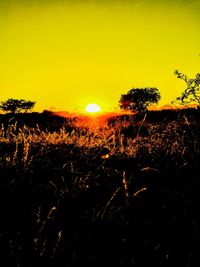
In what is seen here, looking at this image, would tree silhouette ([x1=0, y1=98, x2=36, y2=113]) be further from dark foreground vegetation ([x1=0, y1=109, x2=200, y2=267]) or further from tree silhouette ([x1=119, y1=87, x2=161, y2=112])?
dark foreground vegetation ([x1=0, y1=109, x2=200, y2=267])

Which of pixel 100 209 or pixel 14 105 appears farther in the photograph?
pixel 14 105

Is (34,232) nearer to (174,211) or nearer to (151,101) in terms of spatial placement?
(174,211)

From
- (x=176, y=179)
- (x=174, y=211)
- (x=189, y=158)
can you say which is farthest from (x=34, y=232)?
(x=189, y=158)

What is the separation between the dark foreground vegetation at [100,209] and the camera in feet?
9.37

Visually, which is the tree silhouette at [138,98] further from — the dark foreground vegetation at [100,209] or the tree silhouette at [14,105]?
the dark foreground vegetation at [100,209]

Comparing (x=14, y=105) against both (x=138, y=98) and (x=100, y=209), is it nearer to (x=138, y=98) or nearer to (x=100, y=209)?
(x=138, y=98)

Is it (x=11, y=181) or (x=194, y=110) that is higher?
(x=194, y=110)

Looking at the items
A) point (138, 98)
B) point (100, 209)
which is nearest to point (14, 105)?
point (138, 98)

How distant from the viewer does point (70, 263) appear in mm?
2740

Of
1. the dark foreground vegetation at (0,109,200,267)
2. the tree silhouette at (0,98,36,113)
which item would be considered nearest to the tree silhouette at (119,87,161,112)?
the tree silhouette at (0,98,36,113)

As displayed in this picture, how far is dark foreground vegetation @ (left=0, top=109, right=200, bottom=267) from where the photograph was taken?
286 cm

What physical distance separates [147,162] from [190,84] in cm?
642

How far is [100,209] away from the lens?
138 inches

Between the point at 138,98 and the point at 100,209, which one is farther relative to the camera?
the point at 138,98
